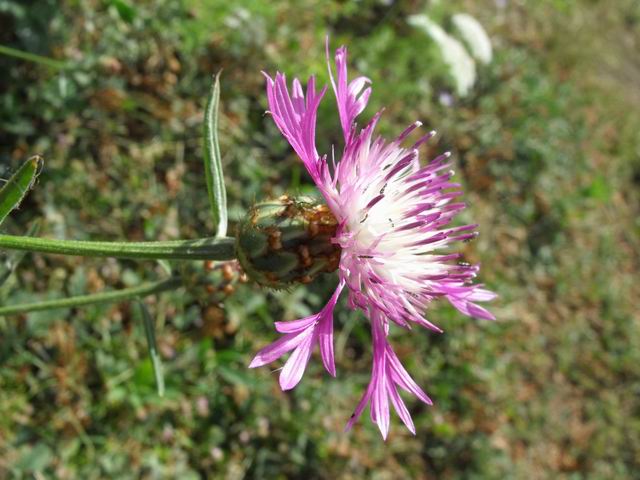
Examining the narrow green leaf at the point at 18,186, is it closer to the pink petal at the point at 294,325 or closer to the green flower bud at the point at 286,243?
the green flower bud at the point at 286,243

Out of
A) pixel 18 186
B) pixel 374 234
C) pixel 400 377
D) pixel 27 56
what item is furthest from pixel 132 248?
pixel 27 56

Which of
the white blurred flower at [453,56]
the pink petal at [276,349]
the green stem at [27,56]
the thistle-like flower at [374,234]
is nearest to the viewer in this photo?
the pink petal at [276,349]

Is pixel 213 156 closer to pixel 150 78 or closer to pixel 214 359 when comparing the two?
pixel 214 359

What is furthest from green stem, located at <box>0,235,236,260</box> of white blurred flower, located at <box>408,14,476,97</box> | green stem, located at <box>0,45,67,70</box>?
white blurred flower, located at <box>408,14,476,97</box>

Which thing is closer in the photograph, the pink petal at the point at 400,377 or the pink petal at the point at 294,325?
the pink petal at the point at 294,325

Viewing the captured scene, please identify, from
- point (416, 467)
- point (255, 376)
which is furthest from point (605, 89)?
point (255, 376)

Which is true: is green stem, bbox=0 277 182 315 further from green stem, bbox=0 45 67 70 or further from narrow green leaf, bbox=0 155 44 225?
green stem, bbox=0 45 67 70

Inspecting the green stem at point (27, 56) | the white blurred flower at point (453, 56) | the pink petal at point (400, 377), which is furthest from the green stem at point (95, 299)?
the white blurred flower at point (453, 56)
